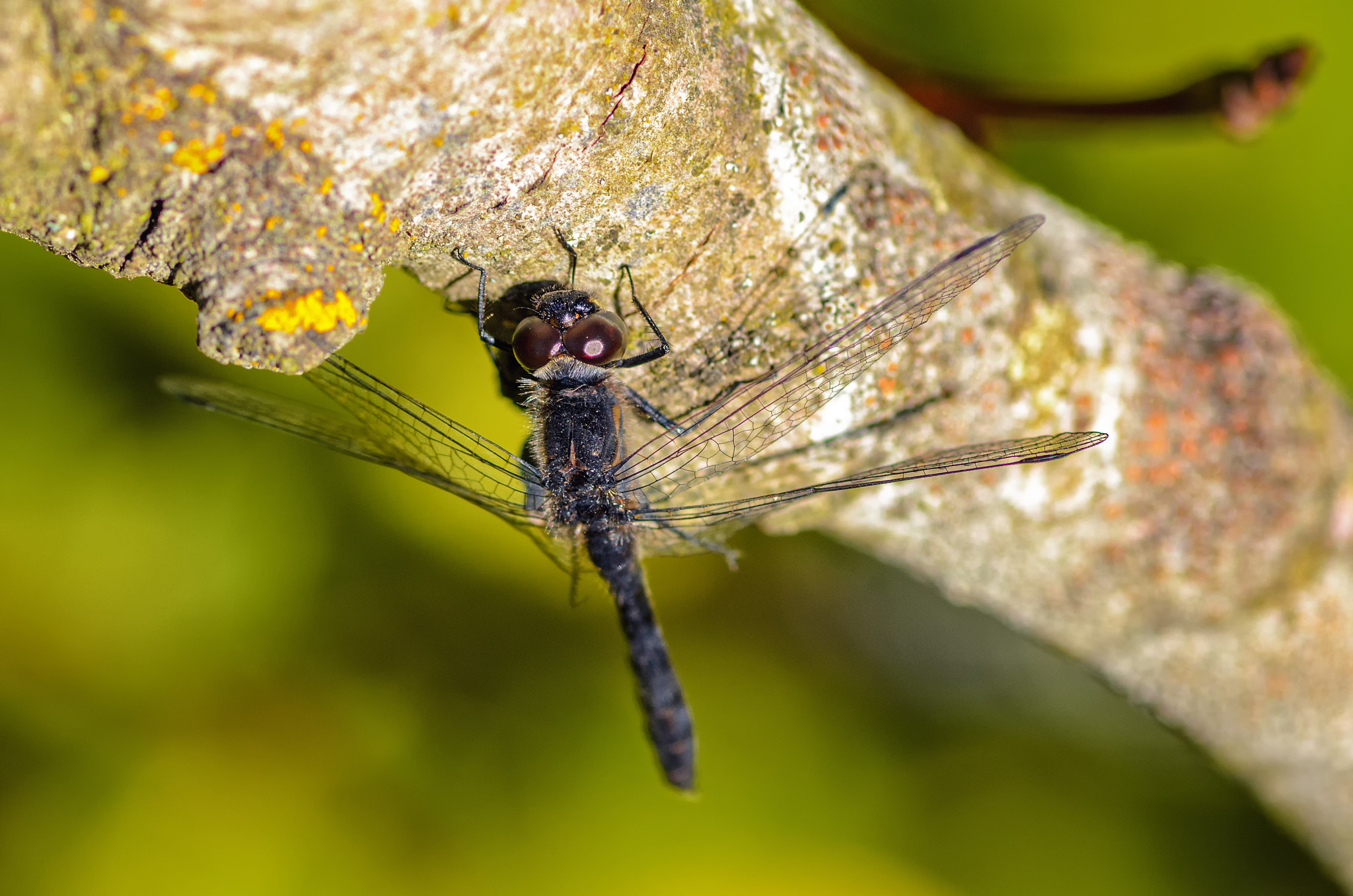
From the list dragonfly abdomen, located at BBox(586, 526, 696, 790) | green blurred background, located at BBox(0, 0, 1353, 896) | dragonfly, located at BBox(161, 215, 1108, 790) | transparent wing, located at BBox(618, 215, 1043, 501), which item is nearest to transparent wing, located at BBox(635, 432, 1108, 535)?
dragonfly, located at BBox(161, 215, 1108, 790)

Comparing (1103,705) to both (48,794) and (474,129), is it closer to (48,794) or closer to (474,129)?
(474,129)

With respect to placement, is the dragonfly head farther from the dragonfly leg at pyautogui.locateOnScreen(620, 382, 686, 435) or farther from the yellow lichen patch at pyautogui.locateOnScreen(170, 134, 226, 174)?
the yellow lichen patch at pyautogui.locateOnScreen(170, 134, 226, 174)

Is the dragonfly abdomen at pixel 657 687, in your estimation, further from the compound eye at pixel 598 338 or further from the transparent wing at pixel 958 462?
the compound eye at pixel 598 338

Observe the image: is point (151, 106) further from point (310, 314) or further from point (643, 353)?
point (643, 353)

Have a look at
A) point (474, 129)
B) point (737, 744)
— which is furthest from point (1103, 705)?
point (474, 129)

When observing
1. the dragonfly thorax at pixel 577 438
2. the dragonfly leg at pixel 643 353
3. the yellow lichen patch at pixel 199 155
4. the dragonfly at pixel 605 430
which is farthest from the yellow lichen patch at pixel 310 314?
the dragonfly thorax at pixel 577 438

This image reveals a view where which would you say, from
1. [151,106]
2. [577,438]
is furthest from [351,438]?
[151,106]
